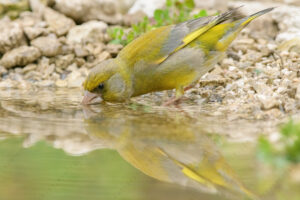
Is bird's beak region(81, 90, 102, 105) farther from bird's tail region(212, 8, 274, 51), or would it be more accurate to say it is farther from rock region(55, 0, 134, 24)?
rock region(55, 0, 134, 24)

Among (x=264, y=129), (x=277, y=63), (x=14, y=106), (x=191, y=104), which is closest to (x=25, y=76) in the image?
(x=14, y=106)

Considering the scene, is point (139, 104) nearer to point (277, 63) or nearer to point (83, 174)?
point (277, 63)

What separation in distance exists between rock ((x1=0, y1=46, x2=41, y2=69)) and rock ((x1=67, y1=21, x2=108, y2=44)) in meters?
0.52

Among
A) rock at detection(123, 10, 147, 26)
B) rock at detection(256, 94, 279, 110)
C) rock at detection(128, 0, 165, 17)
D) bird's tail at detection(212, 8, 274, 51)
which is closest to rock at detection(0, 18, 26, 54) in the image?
rock at detection(123, 10, 147, 26)

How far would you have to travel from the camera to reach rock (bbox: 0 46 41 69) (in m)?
6.25

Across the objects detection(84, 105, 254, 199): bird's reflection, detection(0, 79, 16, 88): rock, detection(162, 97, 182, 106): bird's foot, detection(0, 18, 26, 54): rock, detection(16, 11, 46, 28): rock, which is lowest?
detection(162, 97, 182, 106): bird's foot

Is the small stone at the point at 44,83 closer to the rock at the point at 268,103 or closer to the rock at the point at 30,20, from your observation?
the rock at the point at 30,20

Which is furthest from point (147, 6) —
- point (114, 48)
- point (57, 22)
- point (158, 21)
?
point (114, 48)

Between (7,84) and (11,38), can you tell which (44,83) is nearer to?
(7,84)

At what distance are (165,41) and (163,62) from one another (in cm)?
23

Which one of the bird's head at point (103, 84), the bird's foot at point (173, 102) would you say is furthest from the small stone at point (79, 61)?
the bird's foot at point (173, 102)

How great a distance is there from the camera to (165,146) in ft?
10.2

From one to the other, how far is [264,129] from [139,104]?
1.76 meters

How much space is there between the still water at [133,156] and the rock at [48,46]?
1.87 m
